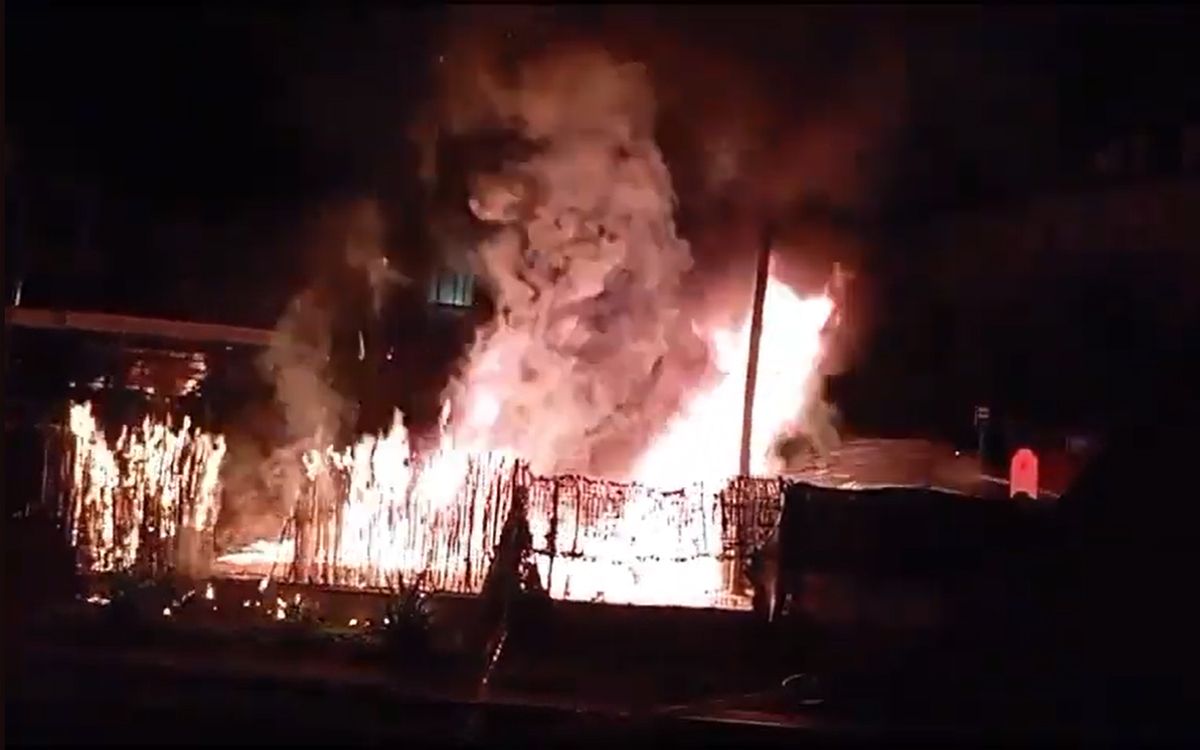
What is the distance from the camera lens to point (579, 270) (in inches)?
582

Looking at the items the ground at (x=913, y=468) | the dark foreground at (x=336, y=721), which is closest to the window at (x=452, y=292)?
the ground at (x=913, y=468)

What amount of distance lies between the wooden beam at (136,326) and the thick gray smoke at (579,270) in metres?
3.61

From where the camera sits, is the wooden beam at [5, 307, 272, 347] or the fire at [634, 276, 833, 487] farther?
the wooden beam at [5, 307, 272, 347]

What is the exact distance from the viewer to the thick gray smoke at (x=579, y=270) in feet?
47.4

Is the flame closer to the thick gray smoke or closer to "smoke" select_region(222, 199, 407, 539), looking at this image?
the thick gray smoke

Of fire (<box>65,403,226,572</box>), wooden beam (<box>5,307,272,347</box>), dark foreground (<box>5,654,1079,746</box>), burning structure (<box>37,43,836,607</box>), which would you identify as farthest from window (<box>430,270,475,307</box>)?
dark foreground (<box>5,654,1079,746</box>)

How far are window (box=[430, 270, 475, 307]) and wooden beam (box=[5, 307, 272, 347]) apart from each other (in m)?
2.15

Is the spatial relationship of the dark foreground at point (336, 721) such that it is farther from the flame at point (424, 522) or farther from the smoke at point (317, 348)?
the smoke at point (317, 348)

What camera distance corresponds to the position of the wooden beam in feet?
50.0

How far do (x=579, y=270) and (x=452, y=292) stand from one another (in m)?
4.01

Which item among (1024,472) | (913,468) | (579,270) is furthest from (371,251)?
(1024,472)

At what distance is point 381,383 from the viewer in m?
17.9

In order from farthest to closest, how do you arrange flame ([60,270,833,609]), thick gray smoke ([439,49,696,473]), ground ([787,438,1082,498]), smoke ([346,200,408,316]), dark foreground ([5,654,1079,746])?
smoke ([346,200,408,316]), ground ([787,438,1082,498]), thick gray smoke ([439,49,696,473]), flame ([60,270,833,609]), dark foreground ([5,654,1079,746])

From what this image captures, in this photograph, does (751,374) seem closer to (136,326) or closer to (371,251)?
(371,251)
